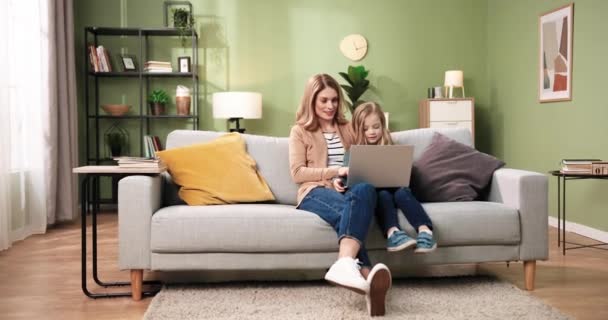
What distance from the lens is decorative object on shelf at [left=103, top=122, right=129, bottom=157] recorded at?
17.4 feet

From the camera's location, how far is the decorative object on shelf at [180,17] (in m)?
5.29

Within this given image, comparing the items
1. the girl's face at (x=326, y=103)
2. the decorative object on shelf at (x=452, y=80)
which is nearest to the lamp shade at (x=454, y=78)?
the decorative object on shelf at (x=452, y=80)

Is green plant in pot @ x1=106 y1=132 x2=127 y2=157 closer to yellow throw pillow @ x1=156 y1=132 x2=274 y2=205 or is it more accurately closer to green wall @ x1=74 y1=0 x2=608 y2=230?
green wall @ x1=74 y1=0 x2=608 y2=230

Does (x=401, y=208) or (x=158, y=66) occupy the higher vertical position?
(x=158, y=66)

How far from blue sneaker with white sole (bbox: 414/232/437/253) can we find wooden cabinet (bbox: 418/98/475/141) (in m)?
3.19

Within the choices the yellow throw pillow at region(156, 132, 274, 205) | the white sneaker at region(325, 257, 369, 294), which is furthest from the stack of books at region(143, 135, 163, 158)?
the white sneaker at region(325, 257, 369, 294)

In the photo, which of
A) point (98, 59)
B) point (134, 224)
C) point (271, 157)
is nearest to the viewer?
point (134, 224)

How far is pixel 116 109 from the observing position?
5242mm

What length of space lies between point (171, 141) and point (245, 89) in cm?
276

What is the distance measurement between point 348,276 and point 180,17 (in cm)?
388

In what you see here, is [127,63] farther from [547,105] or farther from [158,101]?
[547,105]

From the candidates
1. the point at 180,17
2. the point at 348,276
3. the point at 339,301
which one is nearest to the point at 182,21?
the point at 180,17

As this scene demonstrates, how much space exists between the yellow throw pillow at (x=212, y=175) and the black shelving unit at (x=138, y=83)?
2.59 meters

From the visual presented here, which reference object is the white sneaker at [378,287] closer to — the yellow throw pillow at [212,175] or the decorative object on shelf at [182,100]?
the yellow throw pillow at [212,175]
